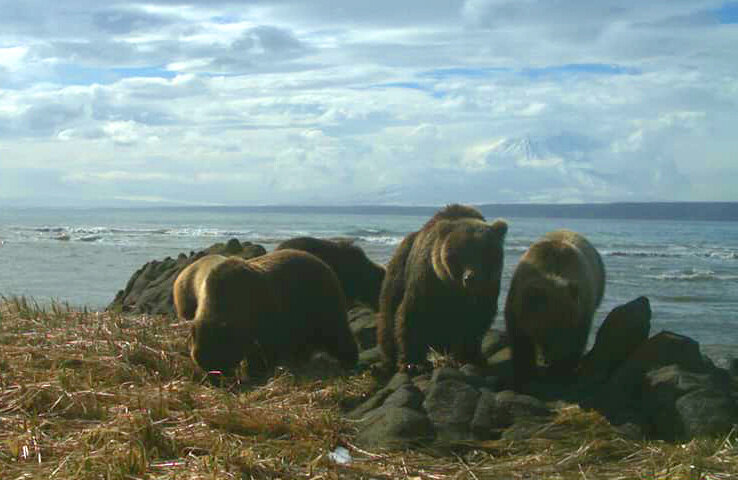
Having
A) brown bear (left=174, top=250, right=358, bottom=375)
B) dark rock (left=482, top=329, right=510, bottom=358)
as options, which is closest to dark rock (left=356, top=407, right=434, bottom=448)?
brown bear (left=174, top=250, right=358, bottom=375)

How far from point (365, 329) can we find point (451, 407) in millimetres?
4069

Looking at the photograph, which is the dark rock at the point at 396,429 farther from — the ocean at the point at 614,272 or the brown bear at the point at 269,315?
the ocean at the point at 614,272

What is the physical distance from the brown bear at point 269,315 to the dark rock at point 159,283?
427cm

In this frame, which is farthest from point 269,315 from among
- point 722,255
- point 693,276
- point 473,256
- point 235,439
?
point 722,255

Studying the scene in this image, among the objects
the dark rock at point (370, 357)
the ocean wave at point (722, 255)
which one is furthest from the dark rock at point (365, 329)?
the ocean wave at point (722, 255)

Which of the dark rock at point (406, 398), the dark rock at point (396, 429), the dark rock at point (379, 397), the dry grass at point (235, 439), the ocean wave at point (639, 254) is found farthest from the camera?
the ocean wave at point (639, 254)

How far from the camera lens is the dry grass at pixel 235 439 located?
5.20m

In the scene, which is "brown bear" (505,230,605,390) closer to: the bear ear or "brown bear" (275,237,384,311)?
the bear ear

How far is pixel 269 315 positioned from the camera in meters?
8.04

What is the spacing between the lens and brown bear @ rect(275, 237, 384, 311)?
12430 millimetres

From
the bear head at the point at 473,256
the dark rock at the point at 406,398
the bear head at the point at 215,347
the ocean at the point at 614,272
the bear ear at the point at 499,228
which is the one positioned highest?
the bear ear at the point at 499,228

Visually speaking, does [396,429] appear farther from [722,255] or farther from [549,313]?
[722,255]

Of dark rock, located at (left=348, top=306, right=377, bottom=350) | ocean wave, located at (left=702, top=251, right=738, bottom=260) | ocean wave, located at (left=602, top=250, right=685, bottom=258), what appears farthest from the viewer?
ocean wave, located at (left=602, top=250, right=685, bottom=258)

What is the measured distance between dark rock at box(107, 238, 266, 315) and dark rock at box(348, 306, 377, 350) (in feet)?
8.86
